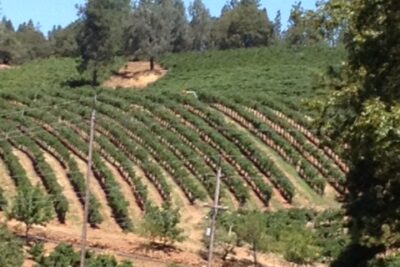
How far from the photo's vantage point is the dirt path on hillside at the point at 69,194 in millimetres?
35906

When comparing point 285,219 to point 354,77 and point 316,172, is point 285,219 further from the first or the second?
point 354,77

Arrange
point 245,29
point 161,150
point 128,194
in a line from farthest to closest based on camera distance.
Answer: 1. point 245,29
2. point 161,150
3. point 128,194

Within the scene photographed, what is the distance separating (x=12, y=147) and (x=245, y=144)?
11799 millimetres

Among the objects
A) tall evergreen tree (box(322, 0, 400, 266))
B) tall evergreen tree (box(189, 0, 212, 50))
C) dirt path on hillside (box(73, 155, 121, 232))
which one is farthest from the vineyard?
tall evergreen tree (box(189, 0, 212, 50))

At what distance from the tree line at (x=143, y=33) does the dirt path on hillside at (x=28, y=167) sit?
1306 cm

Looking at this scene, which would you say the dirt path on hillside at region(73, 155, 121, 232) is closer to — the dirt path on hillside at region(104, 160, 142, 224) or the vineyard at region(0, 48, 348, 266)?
the vineyard at region(0, 48, 348, 266)

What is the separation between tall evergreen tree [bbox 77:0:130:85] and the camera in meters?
72.1

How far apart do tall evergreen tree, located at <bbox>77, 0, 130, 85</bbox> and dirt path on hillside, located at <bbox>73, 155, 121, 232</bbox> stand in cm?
3078

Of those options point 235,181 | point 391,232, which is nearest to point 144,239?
point 235,181

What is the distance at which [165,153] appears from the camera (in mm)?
43219

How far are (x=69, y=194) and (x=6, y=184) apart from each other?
2916 mm

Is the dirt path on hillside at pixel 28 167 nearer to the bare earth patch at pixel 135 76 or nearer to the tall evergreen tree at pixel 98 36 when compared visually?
the bare earth patch at pixel 135 76

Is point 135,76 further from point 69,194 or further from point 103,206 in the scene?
point 103,206

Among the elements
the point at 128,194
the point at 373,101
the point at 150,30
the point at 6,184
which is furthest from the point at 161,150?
the point at 150,30
